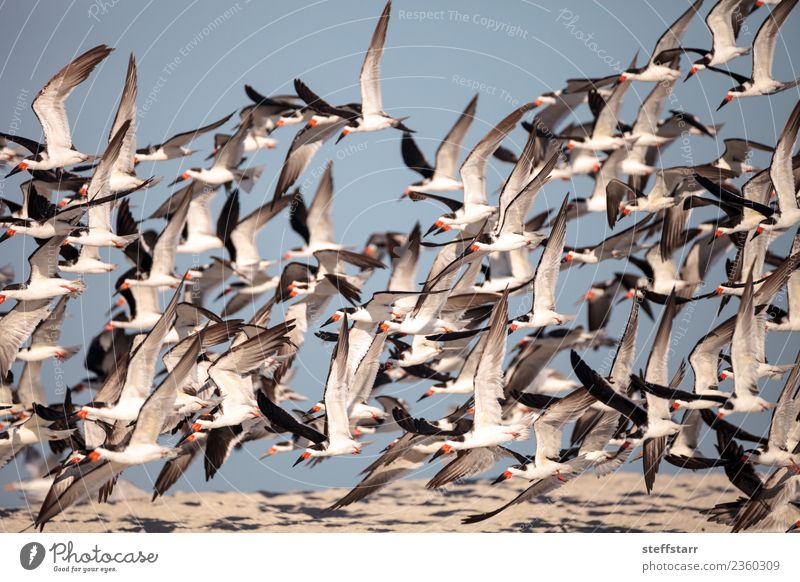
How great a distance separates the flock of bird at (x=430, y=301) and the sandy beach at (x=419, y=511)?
2202 mm

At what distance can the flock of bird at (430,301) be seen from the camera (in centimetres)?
1875

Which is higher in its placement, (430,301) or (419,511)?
(430,301)

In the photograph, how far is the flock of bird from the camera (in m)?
18.8

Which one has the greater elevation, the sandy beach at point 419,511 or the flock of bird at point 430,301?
the flock of bird at point 430,301

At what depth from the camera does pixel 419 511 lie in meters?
25.8

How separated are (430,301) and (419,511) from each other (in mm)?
7161

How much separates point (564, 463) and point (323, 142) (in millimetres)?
8034

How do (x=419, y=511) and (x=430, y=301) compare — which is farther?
(x=419, y=511)

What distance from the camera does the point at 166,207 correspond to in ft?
77.0

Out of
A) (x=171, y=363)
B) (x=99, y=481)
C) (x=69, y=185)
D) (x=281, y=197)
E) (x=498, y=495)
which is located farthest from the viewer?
(x=498, y=495)

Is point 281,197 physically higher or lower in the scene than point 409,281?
higher

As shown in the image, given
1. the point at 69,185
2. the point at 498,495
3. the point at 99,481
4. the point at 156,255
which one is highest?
the point at 69,185

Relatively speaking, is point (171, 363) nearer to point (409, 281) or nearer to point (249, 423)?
point (249, 423)
